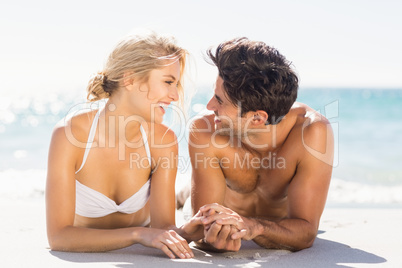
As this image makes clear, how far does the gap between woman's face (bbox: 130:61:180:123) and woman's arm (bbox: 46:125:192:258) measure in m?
0.53

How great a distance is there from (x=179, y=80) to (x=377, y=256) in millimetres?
1765

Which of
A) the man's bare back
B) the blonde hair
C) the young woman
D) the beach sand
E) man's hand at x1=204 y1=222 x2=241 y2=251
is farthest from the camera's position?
the man's bare back

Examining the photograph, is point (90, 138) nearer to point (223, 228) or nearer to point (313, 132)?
point (223, 228)

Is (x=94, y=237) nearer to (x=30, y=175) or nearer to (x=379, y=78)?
(x=30, y=175)

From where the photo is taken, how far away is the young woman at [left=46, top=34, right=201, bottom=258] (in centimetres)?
324

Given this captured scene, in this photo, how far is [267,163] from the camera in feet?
12.4

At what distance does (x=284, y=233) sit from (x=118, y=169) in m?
1.21

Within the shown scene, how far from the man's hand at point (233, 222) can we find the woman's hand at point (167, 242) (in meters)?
0.18

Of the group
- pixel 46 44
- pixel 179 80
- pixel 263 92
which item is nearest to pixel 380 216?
pixel 263 92

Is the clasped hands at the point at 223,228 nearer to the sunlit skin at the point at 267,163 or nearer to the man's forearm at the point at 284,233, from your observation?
the man's forearm at the point at 284,233

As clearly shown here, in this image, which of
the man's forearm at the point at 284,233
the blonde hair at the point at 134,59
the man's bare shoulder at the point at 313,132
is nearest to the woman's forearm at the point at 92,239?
the man's forearm at the point at 284,233

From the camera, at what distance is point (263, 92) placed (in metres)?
3.46

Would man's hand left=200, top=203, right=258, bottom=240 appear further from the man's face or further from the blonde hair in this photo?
the blonde hair

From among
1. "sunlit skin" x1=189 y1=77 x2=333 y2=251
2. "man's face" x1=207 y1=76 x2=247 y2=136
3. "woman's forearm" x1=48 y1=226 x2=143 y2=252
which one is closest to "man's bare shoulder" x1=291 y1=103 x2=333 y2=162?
"sunlit skin" x1=189 y1=77 x2=333 y2=251
